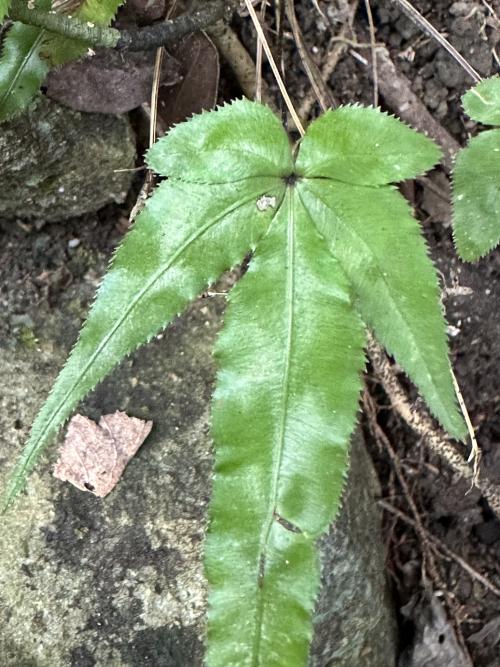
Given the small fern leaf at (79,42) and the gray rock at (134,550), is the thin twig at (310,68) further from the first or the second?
the gray rock at (134,550)

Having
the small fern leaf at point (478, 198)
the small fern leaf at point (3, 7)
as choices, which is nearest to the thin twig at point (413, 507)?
the small fern leaf at point (478, 198)

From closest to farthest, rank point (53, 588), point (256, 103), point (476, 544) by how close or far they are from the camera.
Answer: point (256, 103) < point (53, 588) < point (476, 544)

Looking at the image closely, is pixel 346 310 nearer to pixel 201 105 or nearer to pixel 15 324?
pixel 201 105

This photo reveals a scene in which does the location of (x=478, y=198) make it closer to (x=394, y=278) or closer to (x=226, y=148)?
(x=394, y=278)

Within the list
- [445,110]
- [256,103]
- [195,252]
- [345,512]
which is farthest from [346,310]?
[445,110]

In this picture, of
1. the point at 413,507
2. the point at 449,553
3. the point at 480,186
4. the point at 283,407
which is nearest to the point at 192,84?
the point at 480,186
